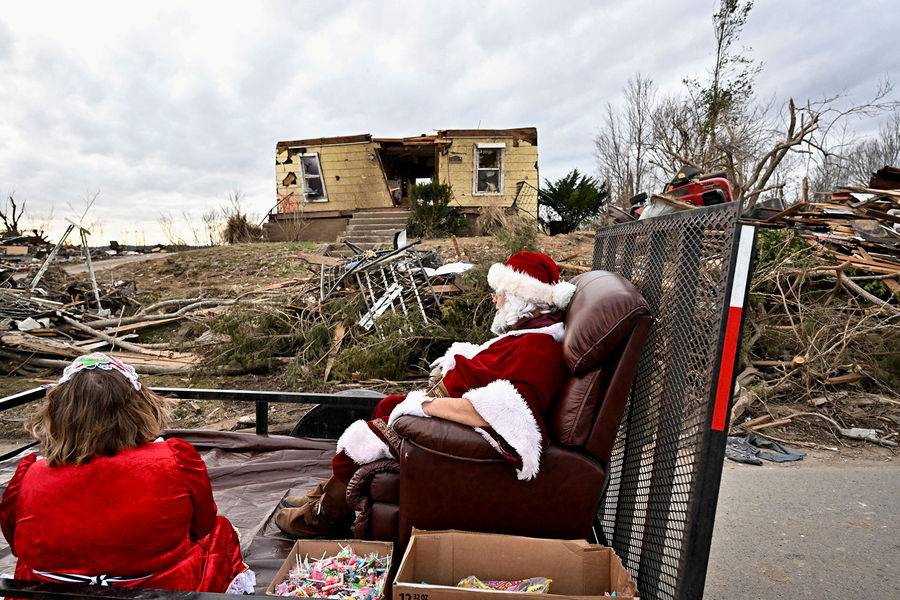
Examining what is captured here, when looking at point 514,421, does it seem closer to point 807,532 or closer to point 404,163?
point 807,532

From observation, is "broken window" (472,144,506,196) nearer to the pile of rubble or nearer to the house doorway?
the house doorway

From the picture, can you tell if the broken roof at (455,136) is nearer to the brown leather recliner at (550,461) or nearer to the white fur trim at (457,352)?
the white fur trim at (457,352)

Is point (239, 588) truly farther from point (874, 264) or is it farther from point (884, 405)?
point (874, 264)

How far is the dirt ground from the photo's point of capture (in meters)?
5.02

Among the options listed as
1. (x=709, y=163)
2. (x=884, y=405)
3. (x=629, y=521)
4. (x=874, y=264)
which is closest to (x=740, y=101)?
(x=709, y=163)

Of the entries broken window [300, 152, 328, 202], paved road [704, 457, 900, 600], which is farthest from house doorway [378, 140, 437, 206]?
paved road [704, 457, 900, 600]

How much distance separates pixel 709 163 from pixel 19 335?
1312cm

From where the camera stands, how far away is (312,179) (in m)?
17.0

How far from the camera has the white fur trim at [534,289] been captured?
256cm

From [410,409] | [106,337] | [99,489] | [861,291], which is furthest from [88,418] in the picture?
[106,337]

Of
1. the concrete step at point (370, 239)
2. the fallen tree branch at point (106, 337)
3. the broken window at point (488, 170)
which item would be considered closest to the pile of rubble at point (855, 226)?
the fallen tree branch at point (106, 337)

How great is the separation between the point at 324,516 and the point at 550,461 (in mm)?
1204

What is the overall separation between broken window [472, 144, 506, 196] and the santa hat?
13852 millimetres

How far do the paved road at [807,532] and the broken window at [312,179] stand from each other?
14.8m
